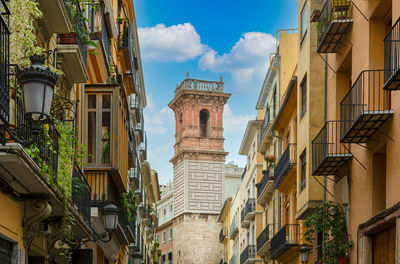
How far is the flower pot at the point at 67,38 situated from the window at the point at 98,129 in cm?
346

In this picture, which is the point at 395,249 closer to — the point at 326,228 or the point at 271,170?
the point at 326,228

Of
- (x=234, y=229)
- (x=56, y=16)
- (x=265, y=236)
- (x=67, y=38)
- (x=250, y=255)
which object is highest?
(x=67, y=38)

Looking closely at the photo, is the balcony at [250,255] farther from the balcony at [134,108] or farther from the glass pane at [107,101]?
the glass pane at [107,101]

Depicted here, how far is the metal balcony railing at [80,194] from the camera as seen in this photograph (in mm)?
13922

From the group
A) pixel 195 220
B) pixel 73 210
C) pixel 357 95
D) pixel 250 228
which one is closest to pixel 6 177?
pixel 73 210

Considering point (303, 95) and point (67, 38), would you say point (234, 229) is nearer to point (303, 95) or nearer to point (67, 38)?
point (303, 95)

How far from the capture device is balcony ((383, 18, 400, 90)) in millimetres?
11078

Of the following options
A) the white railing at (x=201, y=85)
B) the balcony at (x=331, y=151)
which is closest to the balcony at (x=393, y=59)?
the balcony at (x=331, y=151)

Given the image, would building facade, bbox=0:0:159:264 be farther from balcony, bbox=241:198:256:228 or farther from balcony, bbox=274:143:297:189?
balcony, bbox=241:198:256:228

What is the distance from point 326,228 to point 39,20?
Result: 737cm

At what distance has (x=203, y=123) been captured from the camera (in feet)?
275

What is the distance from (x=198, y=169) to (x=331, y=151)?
63316 millimetres

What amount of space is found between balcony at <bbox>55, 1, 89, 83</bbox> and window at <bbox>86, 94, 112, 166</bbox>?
8.98 ft

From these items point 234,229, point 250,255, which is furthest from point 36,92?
point 234,229
